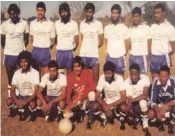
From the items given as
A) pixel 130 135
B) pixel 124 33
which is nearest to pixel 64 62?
pixel 124 33

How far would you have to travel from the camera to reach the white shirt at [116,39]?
4.59m

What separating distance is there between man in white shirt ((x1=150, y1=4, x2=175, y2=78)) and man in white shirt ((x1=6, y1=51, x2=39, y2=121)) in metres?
1.68

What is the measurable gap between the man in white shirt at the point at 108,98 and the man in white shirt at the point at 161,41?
68 cm

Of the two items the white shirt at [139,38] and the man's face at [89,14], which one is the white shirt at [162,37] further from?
the man's face at [89,14]

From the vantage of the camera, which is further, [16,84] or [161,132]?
[16,84]

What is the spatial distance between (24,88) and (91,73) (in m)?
0.96

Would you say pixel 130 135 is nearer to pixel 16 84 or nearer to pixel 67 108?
pixel 67 108

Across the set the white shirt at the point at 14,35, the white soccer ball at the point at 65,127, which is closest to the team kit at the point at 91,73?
the white shirt at the point at 14,35

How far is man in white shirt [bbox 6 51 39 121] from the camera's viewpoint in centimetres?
432

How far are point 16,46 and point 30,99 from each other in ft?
2.90

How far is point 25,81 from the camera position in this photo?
442 centimetres

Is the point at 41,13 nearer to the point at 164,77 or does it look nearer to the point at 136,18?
the point at 136,18

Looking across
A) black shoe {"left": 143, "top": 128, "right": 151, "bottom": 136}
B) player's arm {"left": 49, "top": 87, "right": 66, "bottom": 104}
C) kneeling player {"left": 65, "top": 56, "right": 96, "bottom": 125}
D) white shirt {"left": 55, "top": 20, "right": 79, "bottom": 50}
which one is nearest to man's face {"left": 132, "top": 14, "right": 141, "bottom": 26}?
white shirt {"left": 55, "top": 20, "right": 79, "bottom": 50}

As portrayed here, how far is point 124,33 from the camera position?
4.59m
